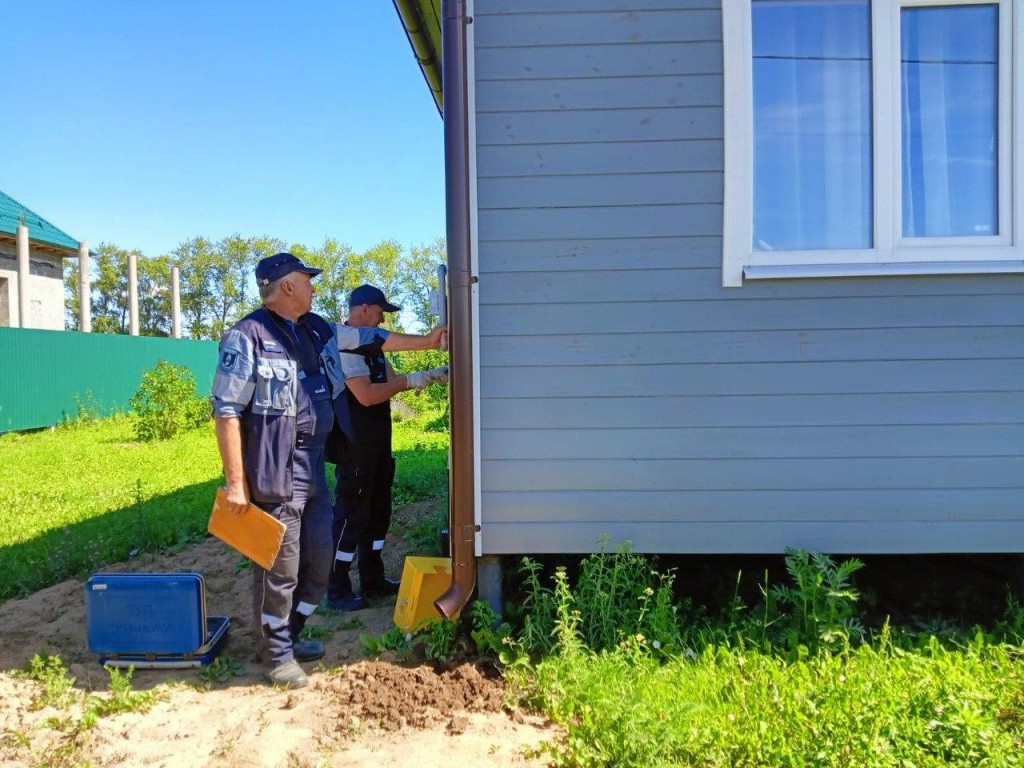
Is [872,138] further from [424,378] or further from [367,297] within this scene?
[367,297]

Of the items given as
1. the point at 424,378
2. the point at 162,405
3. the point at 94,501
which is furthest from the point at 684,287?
the point at 162,405

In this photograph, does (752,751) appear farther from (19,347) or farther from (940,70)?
(19,347)

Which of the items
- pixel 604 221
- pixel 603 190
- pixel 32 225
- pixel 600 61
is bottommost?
pixel 604 221

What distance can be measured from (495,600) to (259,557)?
1.15 meters

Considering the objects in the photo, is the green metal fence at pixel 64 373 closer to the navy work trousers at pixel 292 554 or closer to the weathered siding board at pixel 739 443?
the navy work trousers at pixel 292 554

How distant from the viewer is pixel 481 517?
12.3ft

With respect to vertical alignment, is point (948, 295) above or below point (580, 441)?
above

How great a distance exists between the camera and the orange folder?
3.43 meters

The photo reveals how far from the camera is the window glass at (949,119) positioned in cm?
372

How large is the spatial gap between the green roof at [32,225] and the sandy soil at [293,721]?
64.4ft

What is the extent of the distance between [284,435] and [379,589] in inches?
62.3

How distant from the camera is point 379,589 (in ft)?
15.4

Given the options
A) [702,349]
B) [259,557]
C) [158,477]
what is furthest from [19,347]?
[702,349]

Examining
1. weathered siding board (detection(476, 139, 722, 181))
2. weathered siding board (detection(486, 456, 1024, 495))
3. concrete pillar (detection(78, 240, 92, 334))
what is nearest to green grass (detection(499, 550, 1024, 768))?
weathered siding board (detection(486, 456, 1024, 495))
